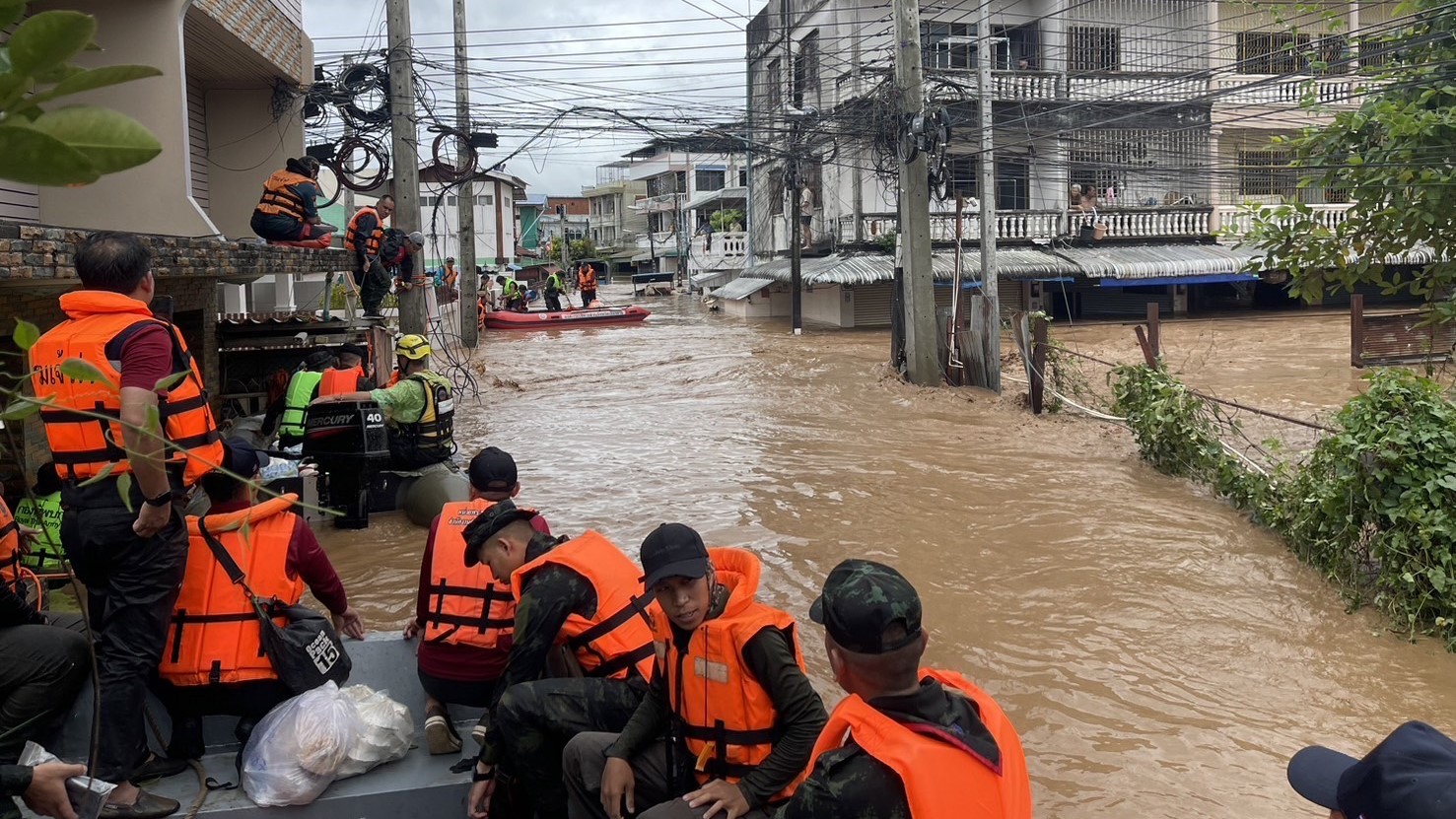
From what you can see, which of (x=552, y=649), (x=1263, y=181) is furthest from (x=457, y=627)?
(x=1263, y=181)

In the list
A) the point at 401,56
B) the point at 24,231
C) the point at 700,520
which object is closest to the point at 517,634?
the point at 24,231

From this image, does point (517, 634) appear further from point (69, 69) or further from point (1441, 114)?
point (1441, 114)

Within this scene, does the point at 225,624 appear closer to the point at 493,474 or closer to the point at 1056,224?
the point at 493,474

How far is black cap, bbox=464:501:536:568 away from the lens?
3811mm

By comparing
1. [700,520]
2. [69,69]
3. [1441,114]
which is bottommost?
[700,520]

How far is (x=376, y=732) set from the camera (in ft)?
A: 13.0

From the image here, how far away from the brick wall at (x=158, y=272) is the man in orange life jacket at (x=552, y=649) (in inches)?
62.5

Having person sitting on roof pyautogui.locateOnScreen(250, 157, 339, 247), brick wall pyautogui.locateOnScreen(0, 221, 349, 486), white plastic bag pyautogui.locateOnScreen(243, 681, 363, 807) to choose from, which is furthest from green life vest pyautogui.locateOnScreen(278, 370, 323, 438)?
white plastic bag pyautogui.locateOnScreen(243, 681, 363, 807)

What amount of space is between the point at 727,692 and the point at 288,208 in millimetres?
8974

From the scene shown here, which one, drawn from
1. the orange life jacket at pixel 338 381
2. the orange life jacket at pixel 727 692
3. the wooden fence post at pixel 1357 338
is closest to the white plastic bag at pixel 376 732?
the orange life jacket at pixel 727 692

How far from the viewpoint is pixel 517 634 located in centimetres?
361

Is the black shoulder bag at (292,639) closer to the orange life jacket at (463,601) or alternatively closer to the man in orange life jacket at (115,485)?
the man in orange life jacket at (115,485)

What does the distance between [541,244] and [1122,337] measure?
6100 centimetres

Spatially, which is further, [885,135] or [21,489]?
[885,135]
